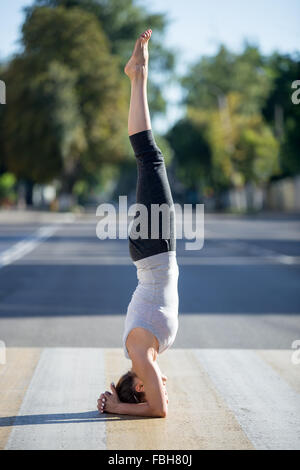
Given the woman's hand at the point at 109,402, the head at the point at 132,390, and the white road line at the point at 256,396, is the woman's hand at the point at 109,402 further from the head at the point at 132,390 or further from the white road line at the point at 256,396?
the white road line at the point at 256,396

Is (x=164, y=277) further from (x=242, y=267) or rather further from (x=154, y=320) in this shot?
(x=242, y=267)

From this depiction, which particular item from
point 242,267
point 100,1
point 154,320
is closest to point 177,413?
point 154,320

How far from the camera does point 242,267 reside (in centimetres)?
1675

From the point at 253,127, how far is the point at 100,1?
15.3 m

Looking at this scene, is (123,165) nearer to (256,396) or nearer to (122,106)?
(122,106)

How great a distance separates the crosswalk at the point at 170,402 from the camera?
418 cm

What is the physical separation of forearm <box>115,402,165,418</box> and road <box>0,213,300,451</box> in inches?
1.7

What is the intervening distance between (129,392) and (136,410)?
13 centimetres

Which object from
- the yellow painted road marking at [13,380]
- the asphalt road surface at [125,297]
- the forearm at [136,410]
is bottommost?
the asphalt road surface at [125,297]

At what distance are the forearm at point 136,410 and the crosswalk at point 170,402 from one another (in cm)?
4

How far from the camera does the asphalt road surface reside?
Answer: 789 centimetres

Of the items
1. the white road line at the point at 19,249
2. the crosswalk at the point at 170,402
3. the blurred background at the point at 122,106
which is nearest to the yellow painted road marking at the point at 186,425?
the crosswalk at the point at 170,402
